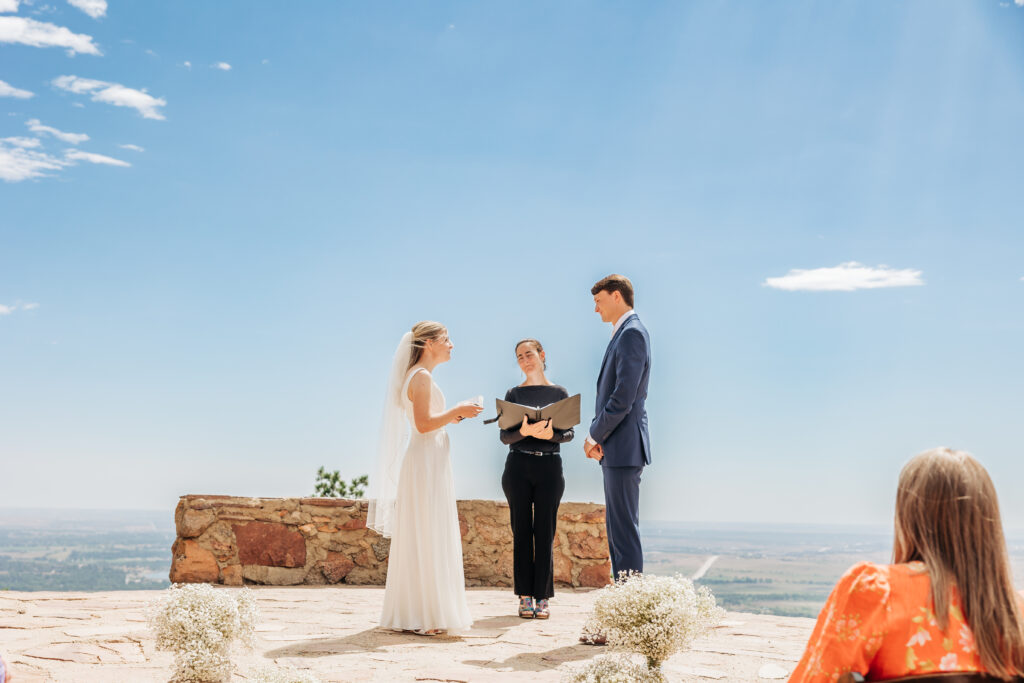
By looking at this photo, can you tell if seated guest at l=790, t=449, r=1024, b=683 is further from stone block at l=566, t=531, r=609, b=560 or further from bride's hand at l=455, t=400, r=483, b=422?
stone block at l=566, t=531, r=609, b=560

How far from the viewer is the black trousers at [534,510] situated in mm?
5547

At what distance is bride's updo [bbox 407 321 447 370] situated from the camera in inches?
206

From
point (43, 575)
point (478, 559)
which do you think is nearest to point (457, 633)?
point (478, 559)

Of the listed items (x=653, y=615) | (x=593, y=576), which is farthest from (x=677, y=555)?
(x=653, y=615)

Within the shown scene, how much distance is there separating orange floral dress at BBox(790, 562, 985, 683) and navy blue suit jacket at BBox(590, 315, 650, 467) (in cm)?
285

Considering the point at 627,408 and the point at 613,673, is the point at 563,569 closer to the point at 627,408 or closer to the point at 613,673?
the point at 627,408

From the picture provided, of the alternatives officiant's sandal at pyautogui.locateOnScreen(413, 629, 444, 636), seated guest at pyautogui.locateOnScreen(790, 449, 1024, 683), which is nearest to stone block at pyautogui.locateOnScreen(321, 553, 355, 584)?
officiant's sandal at pyautogui.locateOnScreen(413, 629, 444, 636)

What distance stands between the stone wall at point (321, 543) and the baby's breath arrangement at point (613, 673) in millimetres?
4344

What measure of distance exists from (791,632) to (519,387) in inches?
96.8

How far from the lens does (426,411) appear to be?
5.10m

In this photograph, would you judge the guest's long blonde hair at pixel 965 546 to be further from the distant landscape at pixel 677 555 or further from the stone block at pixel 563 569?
the distant landscape at pixel 677 555

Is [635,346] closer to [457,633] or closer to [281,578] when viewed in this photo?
[457,633]

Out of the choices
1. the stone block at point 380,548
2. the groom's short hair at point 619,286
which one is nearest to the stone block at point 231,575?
the stone block at point 380,548

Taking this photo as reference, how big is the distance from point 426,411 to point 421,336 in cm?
49
